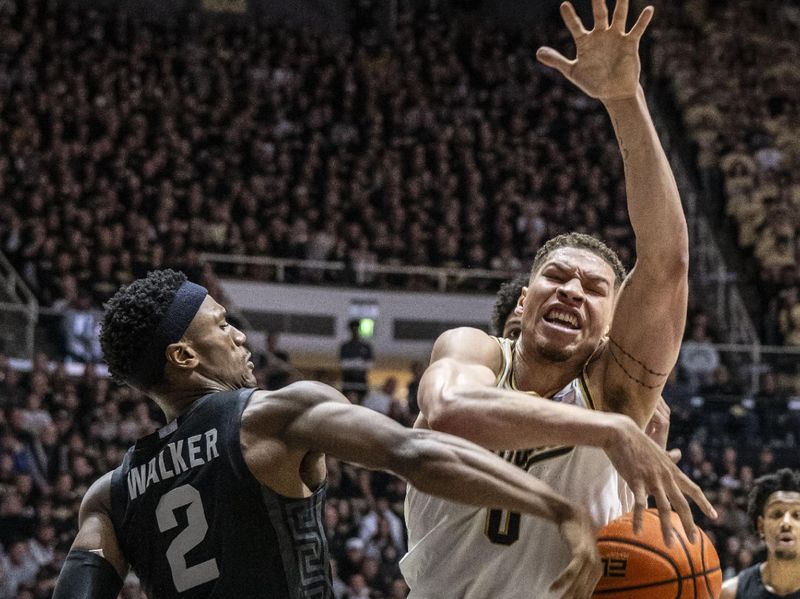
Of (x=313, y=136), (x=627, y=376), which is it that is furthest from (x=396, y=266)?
(x=627, y=376)

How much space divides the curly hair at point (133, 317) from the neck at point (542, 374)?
1046mm

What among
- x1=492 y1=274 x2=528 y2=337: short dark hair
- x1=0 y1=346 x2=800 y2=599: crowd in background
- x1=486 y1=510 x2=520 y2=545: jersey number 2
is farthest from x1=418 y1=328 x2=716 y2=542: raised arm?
x1=0 y1=346 x2=800 y2=599: crowd in background

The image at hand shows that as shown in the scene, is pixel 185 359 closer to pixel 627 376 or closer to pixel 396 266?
pixel 627 376

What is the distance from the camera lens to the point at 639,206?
11.0 feet

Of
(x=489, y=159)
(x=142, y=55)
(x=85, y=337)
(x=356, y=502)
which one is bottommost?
(x=356, y=502)

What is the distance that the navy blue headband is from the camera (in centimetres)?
328

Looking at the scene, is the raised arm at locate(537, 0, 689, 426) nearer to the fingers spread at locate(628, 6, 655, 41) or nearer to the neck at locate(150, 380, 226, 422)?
the fingers spread at locate(628, 6, 655, 41)

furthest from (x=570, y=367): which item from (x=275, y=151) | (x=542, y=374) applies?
(x=275, y=151)

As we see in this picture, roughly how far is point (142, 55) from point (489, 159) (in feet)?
17.9

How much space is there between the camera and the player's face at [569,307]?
3537 mm

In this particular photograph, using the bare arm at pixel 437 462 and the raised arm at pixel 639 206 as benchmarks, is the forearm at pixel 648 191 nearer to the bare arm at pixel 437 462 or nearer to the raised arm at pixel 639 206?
the raised arm at pixel 639 206

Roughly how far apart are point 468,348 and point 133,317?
95 cm

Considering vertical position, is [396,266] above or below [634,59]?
below

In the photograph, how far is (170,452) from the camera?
3193 millimetres
